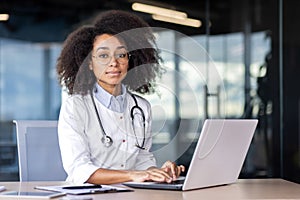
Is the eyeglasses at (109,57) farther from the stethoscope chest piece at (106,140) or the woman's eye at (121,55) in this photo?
the stethoscope chest piece at (106,140)

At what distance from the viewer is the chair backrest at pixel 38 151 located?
3010mm

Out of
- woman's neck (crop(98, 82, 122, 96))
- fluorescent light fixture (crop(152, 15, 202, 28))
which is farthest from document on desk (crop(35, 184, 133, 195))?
fluorescent light fixture (crop(152, 15, 202, 28))

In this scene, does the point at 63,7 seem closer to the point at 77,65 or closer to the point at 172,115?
the point at 172,115

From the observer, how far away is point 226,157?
2449 millimetres

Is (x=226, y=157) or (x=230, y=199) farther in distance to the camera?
(x=226, y=157)

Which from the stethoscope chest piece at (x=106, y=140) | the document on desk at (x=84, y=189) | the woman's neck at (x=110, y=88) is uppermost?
the woman's neck at (x=110, y=88)

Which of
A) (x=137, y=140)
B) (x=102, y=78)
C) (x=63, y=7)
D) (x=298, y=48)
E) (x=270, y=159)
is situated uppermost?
(x=63, y=7)

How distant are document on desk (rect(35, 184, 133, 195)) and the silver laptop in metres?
0.12

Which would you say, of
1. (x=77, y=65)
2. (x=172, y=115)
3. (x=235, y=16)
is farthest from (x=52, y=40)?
(x=77, y=65)

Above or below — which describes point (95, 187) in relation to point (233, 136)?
below

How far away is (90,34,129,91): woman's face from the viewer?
8.71ft

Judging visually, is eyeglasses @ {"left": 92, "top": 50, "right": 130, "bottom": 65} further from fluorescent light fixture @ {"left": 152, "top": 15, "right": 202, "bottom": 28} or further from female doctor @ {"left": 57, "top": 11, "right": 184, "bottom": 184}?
fluorescent light fixture @ {"left": 152, "top": 15, "right": 202, "bottom": 28}

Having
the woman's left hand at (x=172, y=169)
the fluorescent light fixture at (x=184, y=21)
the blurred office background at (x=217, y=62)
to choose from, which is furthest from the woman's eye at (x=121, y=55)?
the fluorescent light fixture at (x=184, y=21)

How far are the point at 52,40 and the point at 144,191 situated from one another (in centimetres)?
376
